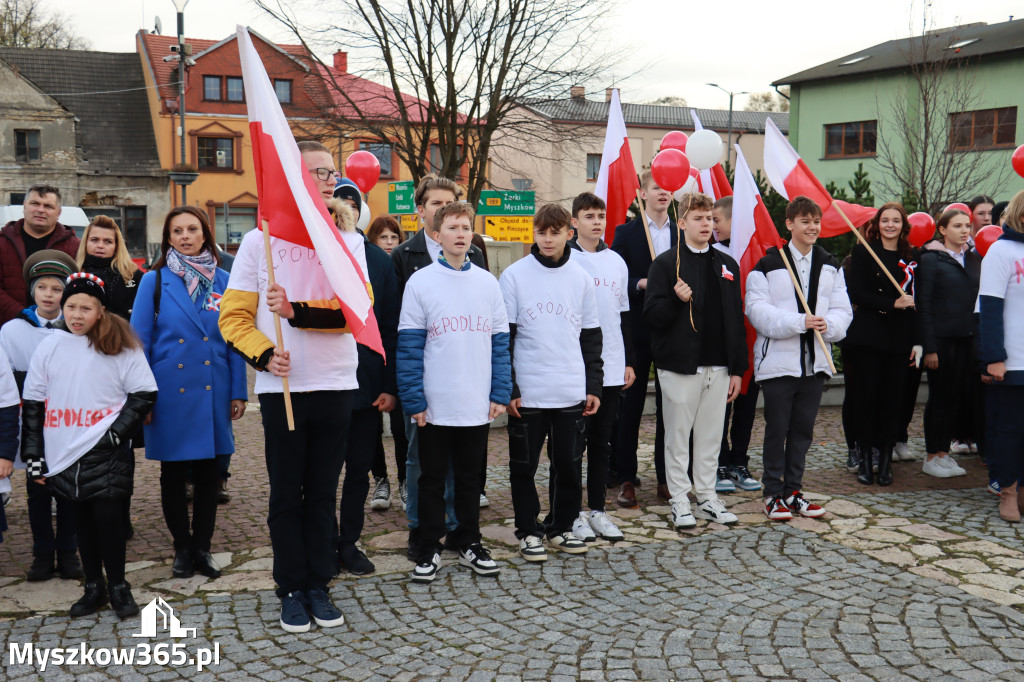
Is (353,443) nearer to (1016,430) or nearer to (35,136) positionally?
(1016,430)

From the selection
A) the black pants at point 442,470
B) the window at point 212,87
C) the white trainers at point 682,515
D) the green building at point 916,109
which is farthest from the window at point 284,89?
the black pants at point 442,470

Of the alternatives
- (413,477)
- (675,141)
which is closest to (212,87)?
(675,141)

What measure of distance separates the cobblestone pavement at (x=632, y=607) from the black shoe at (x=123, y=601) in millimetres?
67

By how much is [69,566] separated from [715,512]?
12.9 feet

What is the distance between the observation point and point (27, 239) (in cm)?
641

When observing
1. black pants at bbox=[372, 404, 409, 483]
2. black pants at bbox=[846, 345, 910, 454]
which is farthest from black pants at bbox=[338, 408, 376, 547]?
black pants at bbox=[846, 345, 910, 454]

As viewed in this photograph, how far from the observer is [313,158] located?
4.61 metres

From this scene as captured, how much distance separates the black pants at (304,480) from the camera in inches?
172

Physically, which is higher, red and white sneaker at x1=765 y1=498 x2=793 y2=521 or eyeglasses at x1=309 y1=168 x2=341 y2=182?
eyeglasses at x1=309 y1=168 x2=341 y2=182

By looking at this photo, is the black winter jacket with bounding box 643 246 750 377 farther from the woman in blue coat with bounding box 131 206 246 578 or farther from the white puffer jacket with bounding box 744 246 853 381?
the woman in blue coat with bounding box 131 206 246 578

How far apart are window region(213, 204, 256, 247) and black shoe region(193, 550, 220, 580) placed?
37.4 meters

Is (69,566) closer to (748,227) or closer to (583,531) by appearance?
(583,531)

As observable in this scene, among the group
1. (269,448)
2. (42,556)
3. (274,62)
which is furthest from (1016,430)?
(274,62)

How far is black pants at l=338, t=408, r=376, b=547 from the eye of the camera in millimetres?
5219
